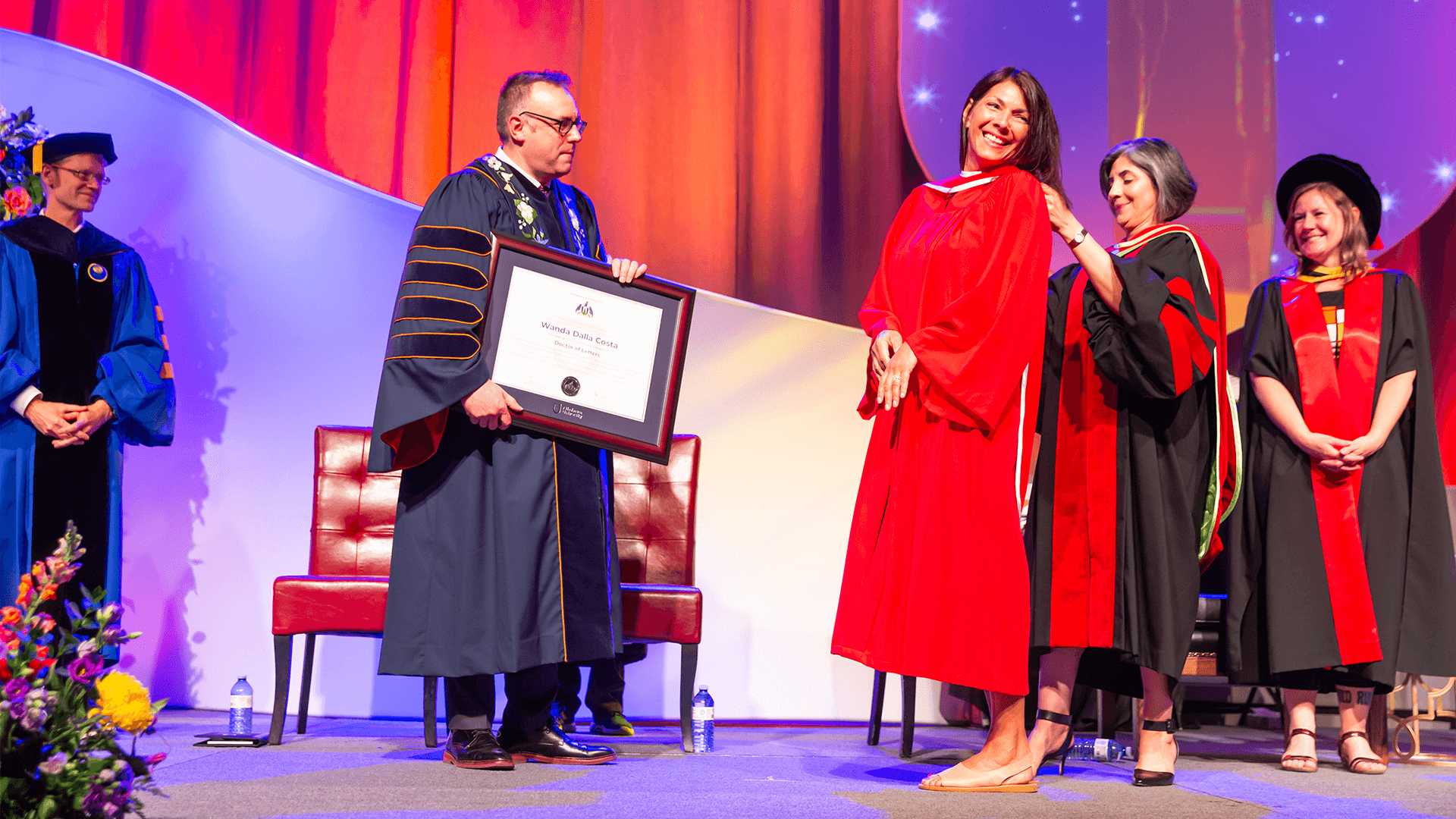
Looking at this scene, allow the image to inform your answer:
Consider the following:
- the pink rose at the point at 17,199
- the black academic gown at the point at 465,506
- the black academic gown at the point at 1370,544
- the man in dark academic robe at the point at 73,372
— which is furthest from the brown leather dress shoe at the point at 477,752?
the pink rose at the point at 17,199

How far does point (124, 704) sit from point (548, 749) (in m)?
1.50

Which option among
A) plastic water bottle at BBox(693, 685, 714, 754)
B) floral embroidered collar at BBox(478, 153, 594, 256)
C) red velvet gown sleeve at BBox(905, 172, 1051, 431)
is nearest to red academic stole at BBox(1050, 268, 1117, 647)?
red velvet gown sleeve at BBox(905, 172, 1051, 431)

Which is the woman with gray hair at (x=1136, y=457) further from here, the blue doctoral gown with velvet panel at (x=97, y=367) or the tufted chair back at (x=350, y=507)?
the blue doctoral gown with velvet panel at (x=97, y=367)

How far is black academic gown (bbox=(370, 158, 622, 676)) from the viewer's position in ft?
8.60

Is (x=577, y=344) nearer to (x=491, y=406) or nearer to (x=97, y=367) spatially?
(x=491, y=406)

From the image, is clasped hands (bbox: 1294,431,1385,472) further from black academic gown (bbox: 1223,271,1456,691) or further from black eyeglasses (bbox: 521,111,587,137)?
black eyeglasses (bbox: 521,111,587,137)

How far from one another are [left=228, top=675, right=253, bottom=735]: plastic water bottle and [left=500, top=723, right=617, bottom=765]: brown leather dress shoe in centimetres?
94

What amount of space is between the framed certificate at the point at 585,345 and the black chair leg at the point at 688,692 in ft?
2.62

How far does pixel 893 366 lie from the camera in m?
2.34

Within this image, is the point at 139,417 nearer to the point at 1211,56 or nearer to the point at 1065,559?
the point at 1065,559

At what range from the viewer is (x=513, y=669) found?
8.50 feet

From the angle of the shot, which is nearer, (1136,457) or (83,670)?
(83,670)

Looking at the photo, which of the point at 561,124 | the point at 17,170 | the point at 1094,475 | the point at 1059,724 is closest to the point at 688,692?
the point at 1059,724

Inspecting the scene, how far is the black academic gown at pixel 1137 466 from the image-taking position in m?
2.60
